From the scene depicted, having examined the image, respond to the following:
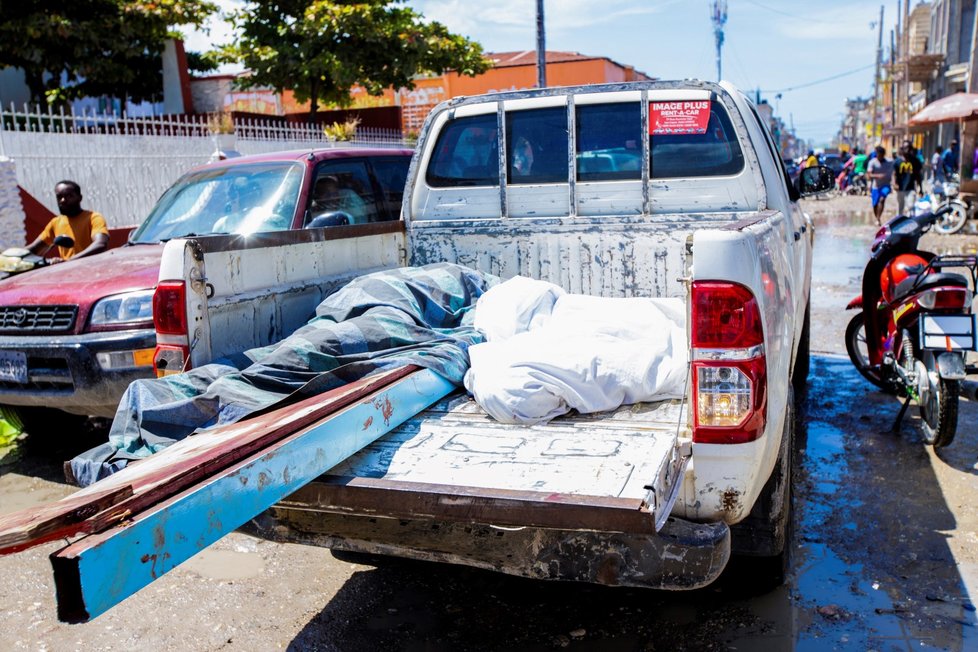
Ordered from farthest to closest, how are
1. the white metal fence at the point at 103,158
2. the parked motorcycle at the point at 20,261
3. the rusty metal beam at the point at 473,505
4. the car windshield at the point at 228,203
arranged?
the white metal fence at the point at 103,158 → the parked motorcycle at the point at 20,261 → the car windshield at the point at 228,203 → the rusty metal beam at the point at 473,505

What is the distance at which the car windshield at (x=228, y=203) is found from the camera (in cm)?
577

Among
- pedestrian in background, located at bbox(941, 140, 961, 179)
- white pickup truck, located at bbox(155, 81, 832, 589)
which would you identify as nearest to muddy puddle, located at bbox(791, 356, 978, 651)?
→ white pickup truck, located at bbox(155, 81, 832, 589)

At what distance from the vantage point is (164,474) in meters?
2.00

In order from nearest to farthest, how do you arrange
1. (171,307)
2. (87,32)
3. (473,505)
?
1. (473,505)
2. (171,307)
3. (87,32)

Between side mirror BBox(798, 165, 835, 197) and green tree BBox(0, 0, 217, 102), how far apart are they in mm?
16147

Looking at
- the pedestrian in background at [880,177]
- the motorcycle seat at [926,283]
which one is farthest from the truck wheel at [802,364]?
the pedestrian in background at [880,177]

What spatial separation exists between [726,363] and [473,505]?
900 mm

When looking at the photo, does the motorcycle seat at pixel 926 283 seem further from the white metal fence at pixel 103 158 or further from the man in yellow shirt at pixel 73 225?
the white metal fence at pixel 103 158

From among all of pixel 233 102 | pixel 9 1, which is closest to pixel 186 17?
pixel 9 1

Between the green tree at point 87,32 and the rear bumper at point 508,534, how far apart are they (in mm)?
17197

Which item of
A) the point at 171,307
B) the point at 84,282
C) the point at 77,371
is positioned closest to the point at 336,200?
the point at 84,282

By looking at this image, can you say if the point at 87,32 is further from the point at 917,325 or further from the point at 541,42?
the point at 917,325

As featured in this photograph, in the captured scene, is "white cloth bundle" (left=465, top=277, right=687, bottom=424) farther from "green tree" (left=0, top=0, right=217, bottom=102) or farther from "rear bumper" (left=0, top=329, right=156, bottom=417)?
"green tree" (left=0, top=0, right=217, bottom=102)

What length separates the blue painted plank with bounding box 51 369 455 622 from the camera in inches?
64.2
